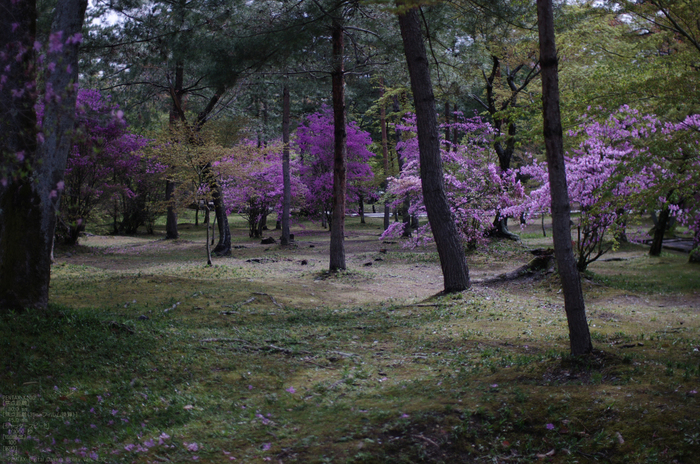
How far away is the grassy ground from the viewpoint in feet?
11.1

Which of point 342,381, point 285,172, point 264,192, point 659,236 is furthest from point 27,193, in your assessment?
point 264,192

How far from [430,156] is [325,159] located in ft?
63.1

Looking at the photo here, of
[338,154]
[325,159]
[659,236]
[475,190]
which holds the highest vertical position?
[325,159]

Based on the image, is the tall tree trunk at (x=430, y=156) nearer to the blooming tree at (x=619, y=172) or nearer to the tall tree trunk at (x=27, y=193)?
the blooming tree at (x=619, y=172)

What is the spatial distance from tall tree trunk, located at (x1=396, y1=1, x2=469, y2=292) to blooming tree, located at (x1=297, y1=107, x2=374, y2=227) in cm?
1765

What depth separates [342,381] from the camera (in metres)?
4.90

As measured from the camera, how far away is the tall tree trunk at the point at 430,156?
8547 millimetres

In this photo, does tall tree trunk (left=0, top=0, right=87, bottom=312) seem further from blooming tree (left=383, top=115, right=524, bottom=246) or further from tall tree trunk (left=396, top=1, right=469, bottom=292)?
blooming tree (left=383, top=115, right=524, bottom=246)

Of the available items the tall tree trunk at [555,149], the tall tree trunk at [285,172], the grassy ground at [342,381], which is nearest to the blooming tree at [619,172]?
the grassy ground at [342,381]

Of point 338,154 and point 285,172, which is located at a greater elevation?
point 285,172

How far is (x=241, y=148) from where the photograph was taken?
1465 centimetres

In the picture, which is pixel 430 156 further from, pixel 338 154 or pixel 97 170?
pixel 97 170

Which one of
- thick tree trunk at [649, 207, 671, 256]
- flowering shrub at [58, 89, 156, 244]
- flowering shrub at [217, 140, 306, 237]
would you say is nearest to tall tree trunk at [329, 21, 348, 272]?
flowering shrub at [217, 140, 306, 237]

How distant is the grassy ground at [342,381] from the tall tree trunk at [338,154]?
3897 millimetres
